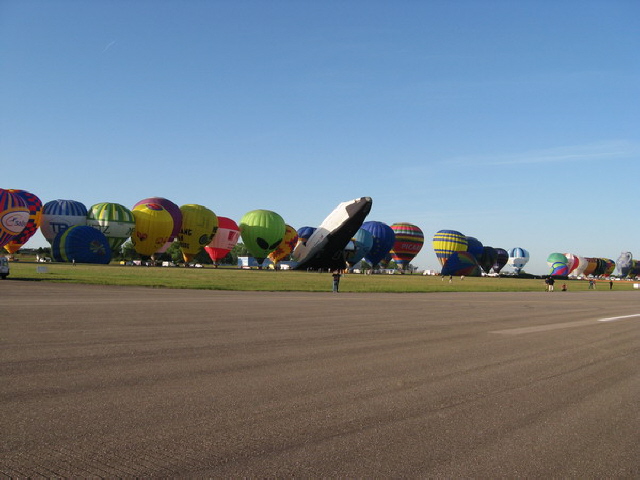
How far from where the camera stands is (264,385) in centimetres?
719

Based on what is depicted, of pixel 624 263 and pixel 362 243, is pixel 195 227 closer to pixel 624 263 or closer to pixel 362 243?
pixel 362 243

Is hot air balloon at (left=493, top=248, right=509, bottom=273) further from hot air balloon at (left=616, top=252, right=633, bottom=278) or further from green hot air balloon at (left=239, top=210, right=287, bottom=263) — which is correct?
hot air balloon at (left=616, top=252, right=633, bottom=278)

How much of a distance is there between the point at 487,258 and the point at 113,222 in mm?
89165

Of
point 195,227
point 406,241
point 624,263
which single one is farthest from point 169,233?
point 624,263

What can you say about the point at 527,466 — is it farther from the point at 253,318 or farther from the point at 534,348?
the point at 253,318

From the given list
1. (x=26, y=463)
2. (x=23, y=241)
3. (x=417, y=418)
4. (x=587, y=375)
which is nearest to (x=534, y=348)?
(x=587, y=375)

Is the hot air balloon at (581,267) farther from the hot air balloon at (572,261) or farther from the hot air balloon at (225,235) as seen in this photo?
the hot air balloon at (225,235)

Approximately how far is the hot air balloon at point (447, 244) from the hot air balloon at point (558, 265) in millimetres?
55207

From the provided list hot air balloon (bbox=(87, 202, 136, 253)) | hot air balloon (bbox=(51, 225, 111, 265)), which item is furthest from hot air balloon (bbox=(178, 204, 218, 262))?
hot air balloon (bbox=(51, 225, 111, 265))

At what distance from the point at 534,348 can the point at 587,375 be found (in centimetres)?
293

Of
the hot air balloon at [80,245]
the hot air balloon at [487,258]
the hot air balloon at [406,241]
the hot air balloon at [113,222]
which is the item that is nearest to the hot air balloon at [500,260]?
the hot air balloon at [487,258]

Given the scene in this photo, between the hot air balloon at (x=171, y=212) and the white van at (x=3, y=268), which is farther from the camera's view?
the hot air balloon at (x=171, y=212)

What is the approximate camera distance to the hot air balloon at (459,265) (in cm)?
9950

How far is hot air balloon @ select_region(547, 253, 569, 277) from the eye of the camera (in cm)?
14950
